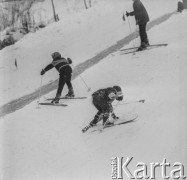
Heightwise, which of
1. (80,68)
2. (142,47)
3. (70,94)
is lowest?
(70,94)

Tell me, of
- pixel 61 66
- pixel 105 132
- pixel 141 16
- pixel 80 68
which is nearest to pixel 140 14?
pixel 141 16

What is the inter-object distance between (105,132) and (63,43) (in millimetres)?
10232

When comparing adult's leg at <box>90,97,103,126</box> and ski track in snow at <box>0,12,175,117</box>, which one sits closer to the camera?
adult's leg at <box>90,97,103,126</box>

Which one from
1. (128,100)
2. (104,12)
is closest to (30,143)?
(128,100)

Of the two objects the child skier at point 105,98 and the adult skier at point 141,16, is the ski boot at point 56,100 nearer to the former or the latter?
the child skier at point 105,98

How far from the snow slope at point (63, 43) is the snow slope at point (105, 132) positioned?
7.88 ft

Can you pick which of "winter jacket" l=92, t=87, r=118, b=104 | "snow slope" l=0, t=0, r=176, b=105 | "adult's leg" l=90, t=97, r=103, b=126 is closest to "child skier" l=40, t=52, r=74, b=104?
"snow slope" l=0, t=0, r=176, b=105

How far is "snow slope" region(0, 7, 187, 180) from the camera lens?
7902mm

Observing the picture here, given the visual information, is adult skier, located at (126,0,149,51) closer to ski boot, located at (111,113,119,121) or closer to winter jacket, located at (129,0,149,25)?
winter jacket, located at (129,0,149,25)

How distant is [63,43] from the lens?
A: 1884 cm

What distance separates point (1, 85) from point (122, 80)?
522cm

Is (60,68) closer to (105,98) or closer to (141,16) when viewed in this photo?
(105,98)

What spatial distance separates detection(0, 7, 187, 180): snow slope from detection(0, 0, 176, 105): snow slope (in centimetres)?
240

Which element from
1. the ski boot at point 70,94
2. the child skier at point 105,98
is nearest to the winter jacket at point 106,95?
the child skier at point 105,98
